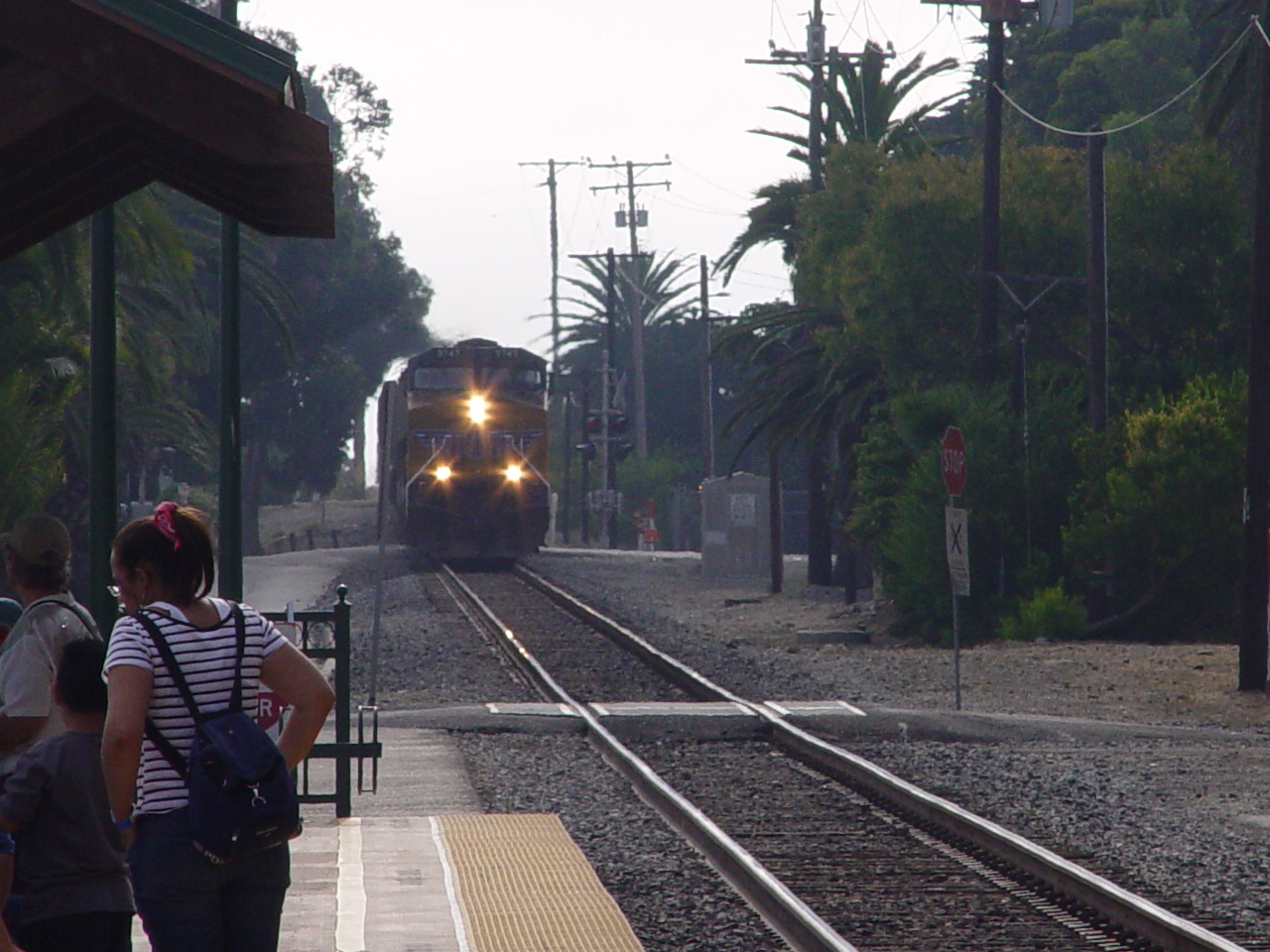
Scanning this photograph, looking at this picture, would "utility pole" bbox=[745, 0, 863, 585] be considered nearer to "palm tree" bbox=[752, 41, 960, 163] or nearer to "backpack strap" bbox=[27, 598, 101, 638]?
"palm tree" bbox=[752, 41, 960, 163]

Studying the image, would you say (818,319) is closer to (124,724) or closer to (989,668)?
(989,668)

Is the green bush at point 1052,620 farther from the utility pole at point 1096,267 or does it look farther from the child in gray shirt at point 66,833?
the child in gray shirt at point 66,833

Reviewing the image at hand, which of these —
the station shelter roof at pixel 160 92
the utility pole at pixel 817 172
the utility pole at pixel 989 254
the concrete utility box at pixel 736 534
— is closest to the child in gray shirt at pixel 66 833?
the station shelter roof at pixel 160 92

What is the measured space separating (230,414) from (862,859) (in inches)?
181

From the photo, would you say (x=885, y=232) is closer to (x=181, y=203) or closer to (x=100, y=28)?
(x=181, y=203)

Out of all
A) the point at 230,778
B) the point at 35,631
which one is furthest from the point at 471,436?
the point at 230,778

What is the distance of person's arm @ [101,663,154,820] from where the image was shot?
179 inches

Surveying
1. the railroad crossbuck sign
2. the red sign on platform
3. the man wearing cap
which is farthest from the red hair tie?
the railroad crossbuck sign

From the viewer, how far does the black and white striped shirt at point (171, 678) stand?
4.62 metres

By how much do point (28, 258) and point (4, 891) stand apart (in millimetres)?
21404

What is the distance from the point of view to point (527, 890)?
9344 millimetres

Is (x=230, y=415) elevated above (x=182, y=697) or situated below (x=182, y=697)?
above

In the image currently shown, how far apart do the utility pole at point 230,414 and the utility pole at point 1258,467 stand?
11780mm

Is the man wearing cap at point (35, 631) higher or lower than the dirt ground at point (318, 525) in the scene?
lower
